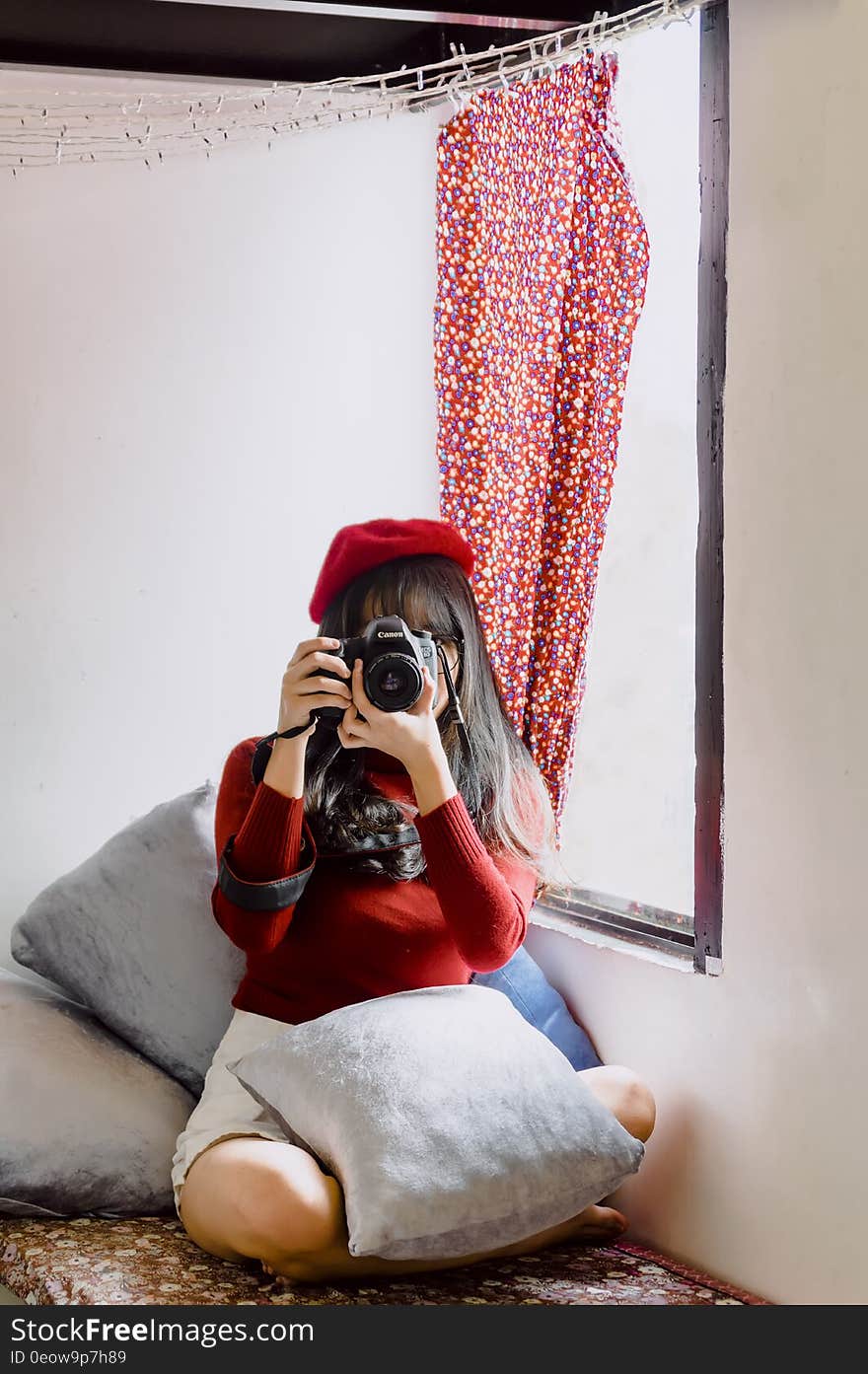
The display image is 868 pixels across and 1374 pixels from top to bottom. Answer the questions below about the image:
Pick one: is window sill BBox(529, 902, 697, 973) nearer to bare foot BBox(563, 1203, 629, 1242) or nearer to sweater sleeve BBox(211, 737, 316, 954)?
bare foot BBox(563, 1203, 629, 1242)

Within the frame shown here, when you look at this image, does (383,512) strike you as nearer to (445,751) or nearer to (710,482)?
(445,751)

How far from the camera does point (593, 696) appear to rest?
79.8 inches

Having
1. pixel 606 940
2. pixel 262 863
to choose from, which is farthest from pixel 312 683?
pixel 606 940

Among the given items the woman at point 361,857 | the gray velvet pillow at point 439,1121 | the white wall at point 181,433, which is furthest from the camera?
the white wall at point 181,433

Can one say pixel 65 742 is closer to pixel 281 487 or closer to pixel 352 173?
pixel 281 487

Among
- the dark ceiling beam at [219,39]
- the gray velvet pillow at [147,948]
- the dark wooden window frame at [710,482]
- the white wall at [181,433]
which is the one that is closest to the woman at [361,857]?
the gray velvet pillow at [147,948]

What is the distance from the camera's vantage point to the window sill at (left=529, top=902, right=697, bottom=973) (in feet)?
5.41

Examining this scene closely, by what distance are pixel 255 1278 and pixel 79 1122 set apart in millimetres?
346

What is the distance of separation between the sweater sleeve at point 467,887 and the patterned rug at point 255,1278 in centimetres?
34

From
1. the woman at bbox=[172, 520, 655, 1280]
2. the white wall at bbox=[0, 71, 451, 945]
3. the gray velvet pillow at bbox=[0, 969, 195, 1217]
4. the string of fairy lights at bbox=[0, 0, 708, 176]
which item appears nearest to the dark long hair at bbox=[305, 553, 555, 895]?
the woman at bbox=[172, 520, 655, 1280]

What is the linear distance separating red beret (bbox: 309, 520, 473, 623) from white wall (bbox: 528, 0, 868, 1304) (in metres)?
0.38

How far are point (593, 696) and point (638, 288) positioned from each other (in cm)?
60

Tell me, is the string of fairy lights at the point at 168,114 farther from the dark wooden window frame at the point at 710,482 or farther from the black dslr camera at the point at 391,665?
the black dslr camera at the point at 391,665

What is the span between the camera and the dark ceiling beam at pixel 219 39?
6.14ft
